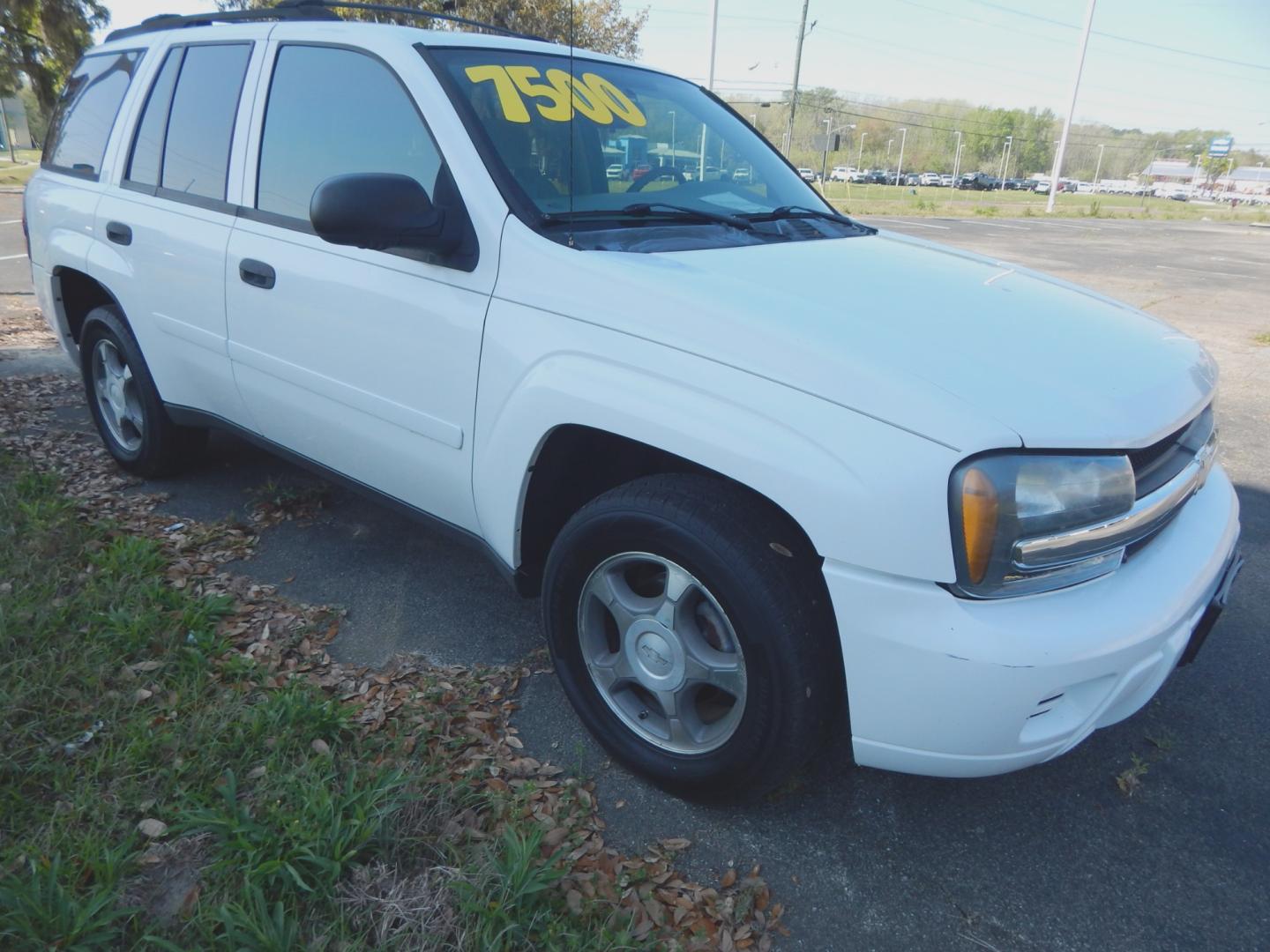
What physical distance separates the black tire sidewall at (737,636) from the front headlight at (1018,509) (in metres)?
0.40

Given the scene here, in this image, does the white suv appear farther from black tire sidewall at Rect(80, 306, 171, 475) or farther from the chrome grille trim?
black tire sidewall at Rect(80, 306, 171, 475)

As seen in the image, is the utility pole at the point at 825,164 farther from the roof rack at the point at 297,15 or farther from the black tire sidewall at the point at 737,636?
the black tire sidewall at the point at 737,636

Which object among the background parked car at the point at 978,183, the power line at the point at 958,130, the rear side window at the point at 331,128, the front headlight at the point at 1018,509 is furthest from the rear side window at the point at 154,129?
the power line at the point at 958,130

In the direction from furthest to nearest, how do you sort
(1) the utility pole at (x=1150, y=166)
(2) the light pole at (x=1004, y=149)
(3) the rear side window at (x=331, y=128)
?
(2) the light pole at (x=1004, y=149) < (1) the utility pole at (x=1150, y=166) < (3) the rear side window at (x=331, y=128)

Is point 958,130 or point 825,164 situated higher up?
point 958,130

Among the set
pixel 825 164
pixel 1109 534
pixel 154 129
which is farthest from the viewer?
pixel 825 164

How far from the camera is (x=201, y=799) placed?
80.1 inches

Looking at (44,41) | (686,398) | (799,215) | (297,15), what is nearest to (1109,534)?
(686,398)

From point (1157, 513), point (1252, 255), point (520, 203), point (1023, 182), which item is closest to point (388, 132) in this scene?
point (520, 203)

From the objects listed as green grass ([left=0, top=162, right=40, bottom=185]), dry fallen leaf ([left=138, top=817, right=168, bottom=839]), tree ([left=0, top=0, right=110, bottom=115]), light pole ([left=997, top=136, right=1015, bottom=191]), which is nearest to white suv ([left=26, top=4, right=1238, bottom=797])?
dry fallen leaf ([left=138, top=817, right=168, bottom=839])

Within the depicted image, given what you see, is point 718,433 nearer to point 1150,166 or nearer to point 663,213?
point 663,213

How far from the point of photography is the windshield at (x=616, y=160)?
2426 mm

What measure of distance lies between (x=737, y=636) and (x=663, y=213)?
4.34 feet

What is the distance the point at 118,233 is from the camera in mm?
3582
